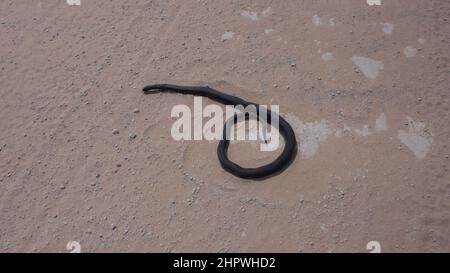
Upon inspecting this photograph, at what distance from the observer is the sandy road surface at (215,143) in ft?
10.2

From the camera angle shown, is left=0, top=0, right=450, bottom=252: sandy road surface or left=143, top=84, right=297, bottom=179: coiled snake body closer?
left=0, top=0, right=450, bottom=252: sandy road surface

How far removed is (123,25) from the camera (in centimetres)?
459

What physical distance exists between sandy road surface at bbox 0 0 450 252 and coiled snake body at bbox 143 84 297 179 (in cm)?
7

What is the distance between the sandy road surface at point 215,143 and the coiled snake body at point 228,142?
7 centimetres

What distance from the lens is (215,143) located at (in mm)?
3652

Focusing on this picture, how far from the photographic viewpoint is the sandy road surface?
311 cm

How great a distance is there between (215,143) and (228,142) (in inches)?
4.4

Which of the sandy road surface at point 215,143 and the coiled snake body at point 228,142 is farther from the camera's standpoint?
the coiled snake body at point 228,142

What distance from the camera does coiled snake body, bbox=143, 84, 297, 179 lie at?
3.38 metres

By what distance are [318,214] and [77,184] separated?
1.88m

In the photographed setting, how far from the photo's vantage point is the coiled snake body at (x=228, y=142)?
3379mm

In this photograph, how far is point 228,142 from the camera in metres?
3.64
